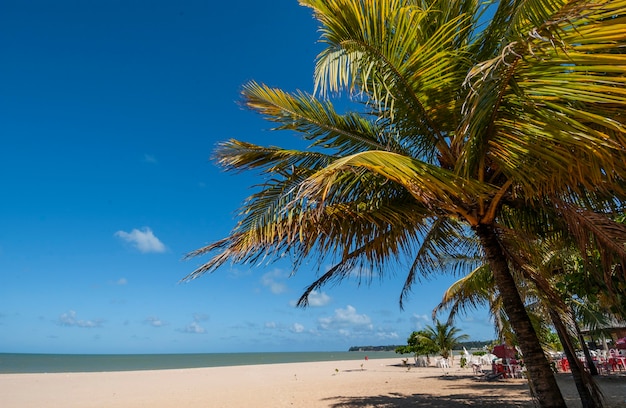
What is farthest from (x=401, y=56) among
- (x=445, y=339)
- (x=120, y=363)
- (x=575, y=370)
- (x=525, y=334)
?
(x=120, y=363)

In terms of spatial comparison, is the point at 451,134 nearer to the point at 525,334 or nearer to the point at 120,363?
the point at 525,334

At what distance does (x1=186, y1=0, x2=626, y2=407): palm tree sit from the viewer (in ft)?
7.64

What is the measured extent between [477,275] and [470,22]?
231 inches

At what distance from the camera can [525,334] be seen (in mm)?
3891

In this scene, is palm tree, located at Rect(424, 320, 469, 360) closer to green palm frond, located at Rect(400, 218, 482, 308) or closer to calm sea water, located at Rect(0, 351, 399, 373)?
green palm frond, located at Rect(400, 218, 482, 308)

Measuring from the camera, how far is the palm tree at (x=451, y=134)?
233 centimetres

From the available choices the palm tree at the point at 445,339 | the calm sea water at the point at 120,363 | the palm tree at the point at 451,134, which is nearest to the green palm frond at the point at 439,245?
the palm tree at the point at 451,134

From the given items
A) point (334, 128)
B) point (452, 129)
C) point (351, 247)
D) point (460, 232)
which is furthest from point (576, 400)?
point (334, 128)

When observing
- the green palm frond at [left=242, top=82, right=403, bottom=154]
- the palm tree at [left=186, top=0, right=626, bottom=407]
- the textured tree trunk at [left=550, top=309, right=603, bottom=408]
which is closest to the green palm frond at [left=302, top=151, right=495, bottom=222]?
the palm tree at [left=186, top=0, right=626, bottom=407]

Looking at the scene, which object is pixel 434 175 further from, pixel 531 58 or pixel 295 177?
pixel 295 177

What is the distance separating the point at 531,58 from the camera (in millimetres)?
2502

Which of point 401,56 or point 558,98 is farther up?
point 401,56

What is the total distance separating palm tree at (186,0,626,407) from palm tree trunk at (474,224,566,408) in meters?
0.01

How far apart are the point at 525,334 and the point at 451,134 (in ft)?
7.40
